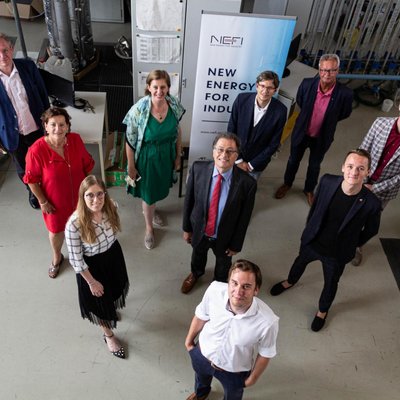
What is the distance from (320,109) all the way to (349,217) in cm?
132

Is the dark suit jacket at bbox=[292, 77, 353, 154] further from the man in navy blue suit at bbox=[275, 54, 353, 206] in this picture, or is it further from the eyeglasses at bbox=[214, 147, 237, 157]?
the eyeglasses at bbox=[214, 147, 237, 157]

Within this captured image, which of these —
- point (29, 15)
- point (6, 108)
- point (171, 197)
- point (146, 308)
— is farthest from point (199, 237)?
point (29, 15)

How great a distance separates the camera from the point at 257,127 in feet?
10.7

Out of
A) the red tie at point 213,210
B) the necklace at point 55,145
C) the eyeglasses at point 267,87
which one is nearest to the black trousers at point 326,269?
the red tie at point 213,210

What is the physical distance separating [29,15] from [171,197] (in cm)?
407

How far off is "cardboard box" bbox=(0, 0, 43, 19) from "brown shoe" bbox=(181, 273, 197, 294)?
5006mm

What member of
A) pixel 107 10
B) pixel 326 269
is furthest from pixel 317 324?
pixel 107 10

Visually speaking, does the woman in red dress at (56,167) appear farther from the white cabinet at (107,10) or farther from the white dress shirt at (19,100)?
the white cabinet at (107,10)

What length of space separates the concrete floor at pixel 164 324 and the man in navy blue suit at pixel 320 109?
70cm

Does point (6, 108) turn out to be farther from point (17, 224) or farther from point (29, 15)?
point (29, 15)

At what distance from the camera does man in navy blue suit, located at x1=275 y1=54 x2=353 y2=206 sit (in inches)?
132

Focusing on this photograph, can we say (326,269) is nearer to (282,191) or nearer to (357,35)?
(282,191)

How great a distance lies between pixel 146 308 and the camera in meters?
3.18

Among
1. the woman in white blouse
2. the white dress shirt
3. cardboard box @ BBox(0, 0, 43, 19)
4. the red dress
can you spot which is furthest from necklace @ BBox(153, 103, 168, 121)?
cardboard box @ BBox(0, 0, 43, 19)
